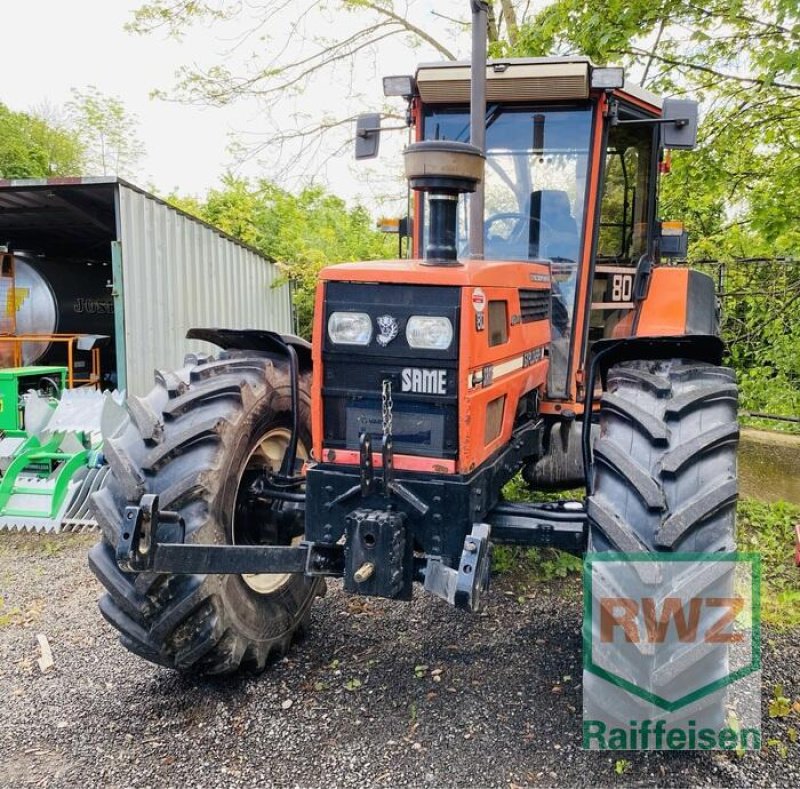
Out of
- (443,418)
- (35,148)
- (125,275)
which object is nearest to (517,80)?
(443,418)

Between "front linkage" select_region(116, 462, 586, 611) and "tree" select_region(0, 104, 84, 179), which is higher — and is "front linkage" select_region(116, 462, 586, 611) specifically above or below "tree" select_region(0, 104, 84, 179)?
below

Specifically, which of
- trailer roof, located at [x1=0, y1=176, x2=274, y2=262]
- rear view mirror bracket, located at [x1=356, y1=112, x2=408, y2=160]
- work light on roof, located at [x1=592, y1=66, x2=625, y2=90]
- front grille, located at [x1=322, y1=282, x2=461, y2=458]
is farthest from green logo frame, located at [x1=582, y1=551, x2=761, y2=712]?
trailer roof, located at [x1=0, y1=176, x2=274, y2=262]

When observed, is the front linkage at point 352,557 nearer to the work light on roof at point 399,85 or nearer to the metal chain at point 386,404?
the metal chain at point 386,404

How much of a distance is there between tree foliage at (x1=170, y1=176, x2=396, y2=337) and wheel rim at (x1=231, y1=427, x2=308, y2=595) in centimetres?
905

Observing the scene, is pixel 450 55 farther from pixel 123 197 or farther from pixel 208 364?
pixel 208 364

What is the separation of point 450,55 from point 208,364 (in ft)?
34.3

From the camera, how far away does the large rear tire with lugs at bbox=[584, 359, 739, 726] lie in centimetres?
224

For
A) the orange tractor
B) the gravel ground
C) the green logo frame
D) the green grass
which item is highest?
the orange tractor

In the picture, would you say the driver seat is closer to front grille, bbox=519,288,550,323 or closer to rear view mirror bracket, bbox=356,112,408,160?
front grille, bbox=519,288,550,323

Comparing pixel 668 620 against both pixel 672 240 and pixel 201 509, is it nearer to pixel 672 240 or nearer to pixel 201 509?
pixel 201 509

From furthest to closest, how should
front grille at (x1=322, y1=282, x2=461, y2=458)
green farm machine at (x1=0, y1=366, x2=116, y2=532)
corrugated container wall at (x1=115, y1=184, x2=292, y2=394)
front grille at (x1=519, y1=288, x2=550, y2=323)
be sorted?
corrugated container wall at (x1=115, y1=184, x2=292, y2=394) → green farm machine at (x1=0, y1=366, x2=116, y2=532) → front grille at (x1=519, y1=288, x2=550, y2=323) → front grille at (x1=322, y1=282, x2=461, y2=458)

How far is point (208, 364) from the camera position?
10.6 feet

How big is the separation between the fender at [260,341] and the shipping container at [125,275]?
384cm

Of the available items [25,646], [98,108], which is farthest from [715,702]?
[98,108]
